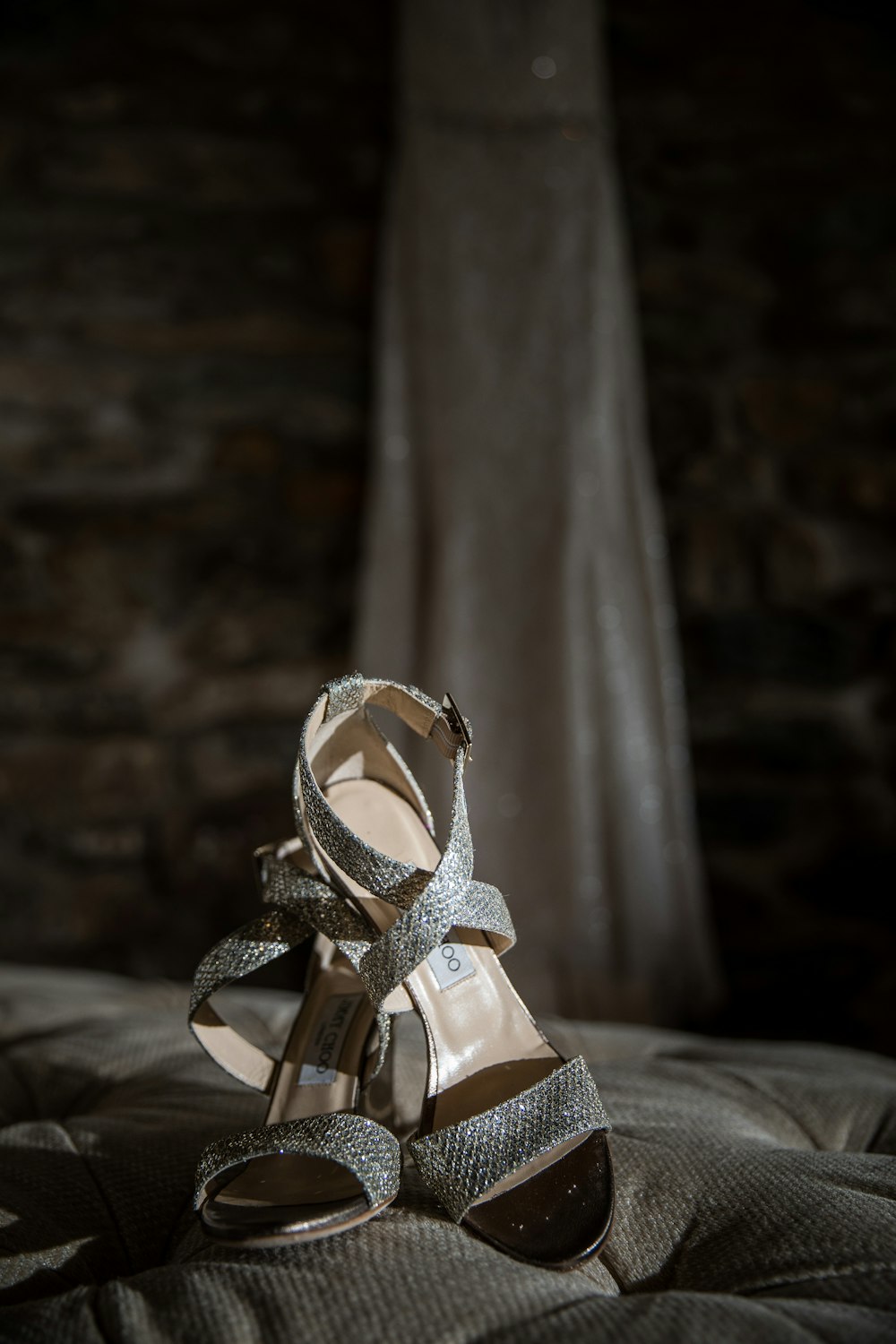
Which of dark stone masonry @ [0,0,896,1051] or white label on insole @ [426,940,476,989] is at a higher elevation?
dark stone masonry @ [0,0,896,1051]

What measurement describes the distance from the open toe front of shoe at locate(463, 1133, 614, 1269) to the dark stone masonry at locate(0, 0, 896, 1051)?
112cm

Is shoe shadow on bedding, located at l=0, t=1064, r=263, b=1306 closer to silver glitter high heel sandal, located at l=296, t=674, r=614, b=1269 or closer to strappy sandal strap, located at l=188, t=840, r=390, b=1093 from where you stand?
strappy sandal strap, located at l=188, t=840, r=390, b=1093

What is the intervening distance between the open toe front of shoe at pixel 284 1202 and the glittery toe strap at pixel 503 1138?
0.04 m

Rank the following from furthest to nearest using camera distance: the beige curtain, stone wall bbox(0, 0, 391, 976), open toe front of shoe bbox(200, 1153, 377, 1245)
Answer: stone wall bbox(0, 0, 391, 976) < the beige curtain < open toe front of shoe bbox(200, 1153, 377, 1245)

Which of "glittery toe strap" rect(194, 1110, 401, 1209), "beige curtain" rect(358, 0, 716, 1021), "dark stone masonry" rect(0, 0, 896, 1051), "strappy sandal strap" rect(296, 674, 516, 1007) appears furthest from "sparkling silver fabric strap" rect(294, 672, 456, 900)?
"dark stone masonry" rect(0, 0, 896, 1051)

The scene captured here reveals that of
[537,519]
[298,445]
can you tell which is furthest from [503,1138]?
[298,445]

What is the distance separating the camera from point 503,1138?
48 cm

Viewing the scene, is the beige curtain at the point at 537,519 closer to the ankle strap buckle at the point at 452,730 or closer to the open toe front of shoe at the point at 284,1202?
the ankle strap buckle at the point at 452,730

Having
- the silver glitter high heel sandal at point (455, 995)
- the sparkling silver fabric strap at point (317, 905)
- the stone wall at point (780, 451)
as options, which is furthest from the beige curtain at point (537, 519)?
the sparkling silver fabric strap at point (317, 905)

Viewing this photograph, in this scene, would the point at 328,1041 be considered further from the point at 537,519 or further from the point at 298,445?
the point at 298,445

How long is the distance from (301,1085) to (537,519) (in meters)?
1.01

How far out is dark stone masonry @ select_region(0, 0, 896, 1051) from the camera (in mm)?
1547

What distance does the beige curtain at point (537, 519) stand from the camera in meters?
1.40

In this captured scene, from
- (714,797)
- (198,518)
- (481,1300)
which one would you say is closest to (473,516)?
(198,518)
